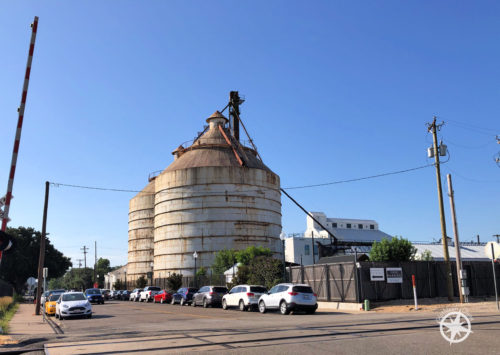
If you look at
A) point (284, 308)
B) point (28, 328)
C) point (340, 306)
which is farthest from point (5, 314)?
point (340, 306)

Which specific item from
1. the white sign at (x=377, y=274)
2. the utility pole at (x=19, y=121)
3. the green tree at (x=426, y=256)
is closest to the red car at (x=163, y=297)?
the white sign at (x=377, y=274)

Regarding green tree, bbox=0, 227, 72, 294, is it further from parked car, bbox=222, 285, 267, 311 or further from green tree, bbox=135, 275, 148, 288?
parked car, bbox=222, 285, 267, 311

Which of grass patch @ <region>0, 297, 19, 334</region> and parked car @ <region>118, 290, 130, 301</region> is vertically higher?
grass patch @ <region>0, 297, 19, 334</region>

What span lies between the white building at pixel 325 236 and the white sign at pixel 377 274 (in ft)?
53.8

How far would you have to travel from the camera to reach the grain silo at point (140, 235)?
2931 inches

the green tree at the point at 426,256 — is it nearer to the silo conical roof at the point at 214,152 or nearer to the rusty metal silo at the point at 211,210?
the rusty metal silo at the point at 211,210

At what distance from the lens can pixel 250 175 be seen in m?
62.1

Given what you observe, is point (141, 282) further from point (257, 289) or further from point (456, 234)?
point (456, 234)

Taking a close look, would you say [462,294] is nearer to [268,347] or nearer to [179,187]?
[268,347]

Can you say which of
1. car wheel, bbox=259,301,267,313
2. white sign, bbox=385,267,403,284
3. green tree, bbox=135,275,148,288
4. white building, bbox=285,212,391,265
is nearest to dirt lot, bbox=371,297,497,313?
white sign, bbox=385,267,403,284

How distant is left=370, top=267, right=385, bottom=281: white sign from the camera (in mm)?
27091

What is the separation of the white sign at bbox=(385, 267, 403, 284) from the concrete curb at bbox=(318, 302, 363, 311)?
9.36 ft

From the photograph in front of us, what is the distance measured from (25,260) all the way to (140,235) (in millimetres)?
22657

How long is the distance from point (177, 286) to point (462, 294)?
123 ft
